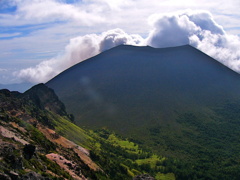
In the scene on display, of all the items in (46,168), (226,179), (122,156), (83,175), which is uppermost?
(46,168)

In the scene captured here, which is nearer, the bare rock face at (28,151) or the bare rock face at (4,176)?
the bare rock face at (4,176)

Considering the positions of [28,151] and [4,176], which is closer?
[4,176]

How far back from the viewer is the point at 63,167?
172 ft

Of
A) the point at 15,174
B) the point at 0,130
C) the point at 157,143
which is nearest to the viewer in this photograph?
the point at 15,174

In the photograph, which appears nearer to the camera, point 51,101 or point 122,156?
point 122,156

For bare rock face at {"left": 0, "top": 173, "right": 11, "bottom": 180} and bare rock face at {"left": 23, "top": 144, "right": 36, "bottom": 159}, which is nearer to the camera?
bare rock face at {"left": 0, "top": 173, "right": 11, "bottom": 180}

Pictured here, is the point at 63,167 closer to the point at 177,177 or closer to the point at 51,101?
the point at 177,177

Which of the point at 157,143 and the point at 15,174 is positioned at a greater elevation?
the point at 15,174

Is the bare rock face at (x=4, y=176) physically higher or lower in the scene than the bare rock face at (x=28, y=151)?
lower

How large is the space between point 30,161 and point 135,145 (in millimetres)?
144428

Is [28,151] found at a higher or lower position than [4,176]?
higher

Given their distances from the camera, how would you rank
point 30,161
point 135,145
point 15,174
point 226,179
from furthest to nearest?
point 135,145 < point 226,179 < point 30,161 < point 15,174

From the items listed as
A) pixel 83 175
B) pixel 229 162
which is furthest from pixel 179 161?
pixel 83 175

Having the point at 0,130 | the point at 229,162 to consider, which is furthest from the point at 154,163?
the point at 0,130
